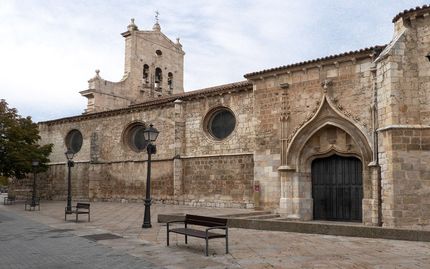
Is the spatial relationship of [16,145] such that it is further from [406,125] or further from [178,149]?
[406,125]

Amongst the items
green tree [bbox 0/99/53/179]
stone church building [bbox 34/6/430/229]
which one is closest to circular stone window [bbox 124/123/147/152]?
stone church building [bbox 34/6/430/229]

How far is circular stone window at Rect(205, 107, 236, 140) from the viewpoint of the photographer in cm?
2077

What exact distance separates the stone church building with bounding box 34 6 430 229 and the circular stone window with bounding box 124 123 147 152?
0.07 m

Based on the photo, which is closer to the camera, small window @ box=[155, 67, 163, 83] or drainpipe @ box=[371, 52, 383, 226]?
drainpipe @ box=[371, 52, 383, 226]

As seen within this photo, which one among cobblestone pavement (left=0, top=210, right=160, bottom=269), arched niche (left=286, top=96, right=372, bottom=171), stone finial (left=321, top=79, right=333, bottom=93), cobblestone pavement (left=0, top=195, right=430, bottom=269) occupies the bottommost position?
cobblestone pavement (left=0, top=210, right=160, bottom=269)

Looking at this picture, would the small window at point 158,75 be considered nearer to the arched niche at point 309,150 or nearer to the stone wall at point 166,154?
the stone wall at point 166,154

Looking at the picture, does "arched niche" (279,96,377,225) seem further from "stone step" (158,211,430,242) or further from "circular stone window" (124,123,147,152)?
"circular stone window" (124,123,147,152)

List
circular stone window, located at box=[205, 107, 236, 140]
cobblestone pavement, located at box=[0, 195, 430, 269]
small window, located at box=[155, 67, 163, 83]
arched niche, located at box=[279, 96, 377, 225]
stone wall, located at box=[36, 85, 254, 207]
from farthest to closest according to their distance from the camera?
small window, located at box=[155, 67, 163, 83], circular stone window, located at box=[205, 107, 236, 140], stone wall, located at box=[36, 85, 254, 207], arched niche, located at box=[279, 96, 377, 225], cobblestone pavement, located at box=[0, 195, 430, 269]

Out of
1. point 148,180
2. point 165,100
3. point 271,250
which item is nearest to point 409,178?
point 271,250

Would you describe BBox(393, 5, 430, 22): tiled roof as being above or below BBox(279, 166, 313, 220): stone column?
above

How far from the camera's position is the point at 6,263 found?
8.15 meters

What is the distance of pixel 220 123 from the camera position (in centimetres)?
2133

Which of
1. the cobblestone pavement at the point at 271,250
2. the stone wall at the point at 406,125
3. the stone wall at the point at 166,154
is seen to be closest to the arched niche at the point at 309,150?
the stone wall at the point at 406,125

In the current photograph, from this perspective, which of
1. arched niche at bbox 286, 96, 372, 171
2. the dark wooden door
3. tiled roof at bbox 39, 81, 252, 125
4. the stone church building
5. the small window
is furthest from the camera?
the small window
